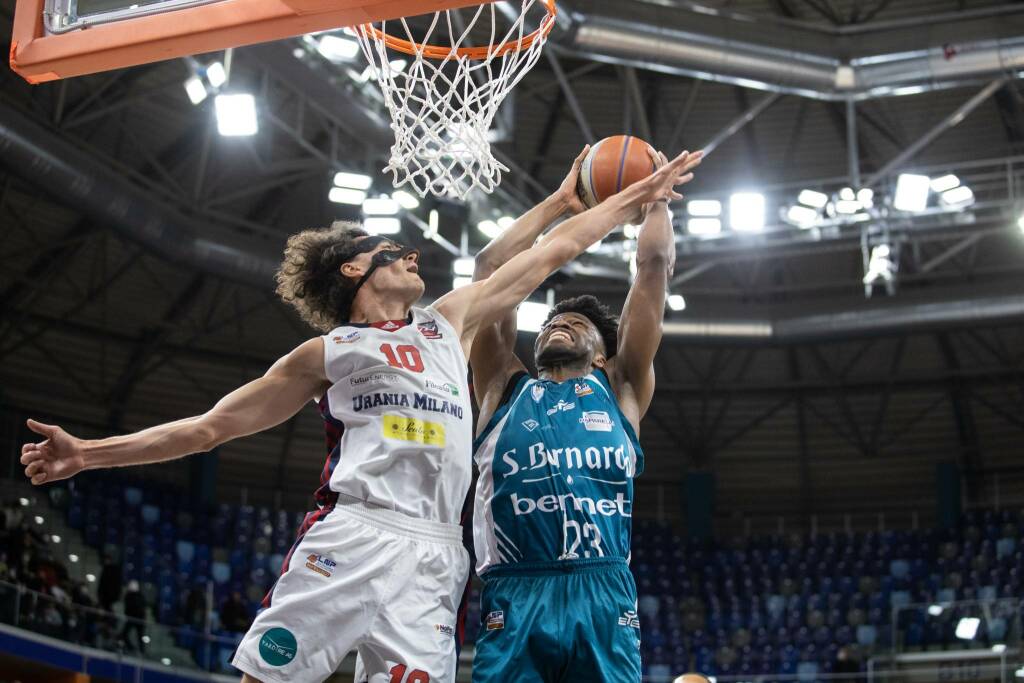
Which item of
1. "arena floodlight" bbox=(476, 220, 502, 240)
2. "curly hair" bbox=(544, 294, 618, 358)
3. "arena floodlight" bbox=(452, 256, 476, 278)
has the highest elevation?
"arena floodlight" bbox=(476, 220, 502, 240)

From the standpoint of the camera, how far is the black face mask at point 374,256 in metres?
4.73

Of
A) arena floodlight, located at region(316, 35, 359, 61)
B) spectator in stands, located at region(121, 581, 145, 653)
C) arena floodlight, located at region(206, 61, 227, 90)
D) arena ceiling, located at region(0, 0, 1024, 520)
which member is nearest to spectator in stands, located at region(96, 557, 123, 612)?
spectator in stands, located at region(121, 581, 145, 653)

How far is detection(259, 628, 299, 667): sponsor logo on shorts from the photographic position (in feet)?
13.1

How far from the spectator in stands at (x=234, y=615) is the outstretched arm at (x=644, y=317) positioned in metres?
12.5

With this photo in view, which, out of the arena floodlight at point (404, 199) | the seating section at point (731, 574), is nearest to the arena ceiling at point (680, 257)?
the arena floodlight at point (404, 199)

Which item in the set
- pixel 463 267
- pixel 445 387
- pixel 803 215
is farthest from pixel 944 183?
pixel 445 387

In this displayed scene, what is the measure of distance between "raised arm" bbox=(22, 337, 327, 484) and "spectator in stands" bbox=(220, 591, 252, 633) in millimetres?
13099

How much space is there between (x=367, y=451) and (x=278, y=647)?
677 millimetres

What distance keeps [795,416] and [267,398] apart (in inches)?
879

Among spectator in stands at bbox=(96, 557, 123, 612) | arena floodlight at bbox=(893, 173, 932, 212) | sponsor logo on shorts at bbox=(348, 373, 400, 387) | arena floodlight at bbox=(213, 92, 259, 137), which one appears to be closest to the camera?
sponsor logo on shorts at bbox=(348, 373, 400, 387)

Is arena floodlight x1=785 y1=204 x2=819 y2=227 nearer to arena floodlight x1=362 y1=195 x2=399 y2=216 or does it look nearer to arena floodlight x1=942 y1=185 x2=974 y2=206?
arena floodlight x1=942 y1=185 x2=974 y2=206

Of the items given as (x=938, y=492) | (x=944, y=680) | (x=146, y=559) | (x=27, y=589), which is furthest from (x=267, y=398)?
(x=938, y=492)

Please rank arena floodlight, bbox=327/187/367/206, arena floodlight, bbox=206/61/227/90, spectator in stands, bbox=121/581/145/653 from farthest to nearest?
arena floodlight, bbox=327/187/367/206 < arena floodlight, bbox=206/61/227/90 < spectator in stands, bbox=121/581/145/653

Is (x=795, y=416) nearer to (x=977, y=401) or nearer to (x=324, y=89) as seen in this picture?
(x=977, y=401)
